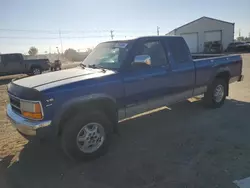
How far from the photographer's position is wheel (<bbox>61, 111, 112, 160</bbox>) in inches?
150

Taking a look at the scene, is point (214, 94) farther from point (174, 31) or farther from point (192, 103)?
point (174, 31)

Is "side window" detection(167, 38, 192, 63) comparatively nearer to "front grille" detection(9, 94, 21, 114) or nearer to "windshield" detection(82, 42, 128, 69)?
"windshield" detection(82, 42, 128, 69)

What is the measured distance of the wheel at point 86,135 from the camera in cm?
381

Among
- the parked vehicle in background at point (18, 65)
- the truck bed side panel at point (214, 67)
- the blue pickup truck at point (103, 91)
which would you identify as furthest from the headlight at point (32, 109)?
the parked vehicle in background at point (18, 65)

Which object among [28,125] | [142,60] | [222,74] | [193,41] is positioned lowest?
[28,125]

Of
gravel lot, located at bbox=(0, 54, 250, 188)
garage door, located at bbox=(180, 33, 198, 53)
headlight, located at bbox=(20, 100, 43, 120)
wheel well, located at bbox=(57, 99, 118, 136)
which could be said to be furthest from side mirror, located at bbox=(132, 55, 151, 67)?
garage door, located at bbox=(180, 33, 198, 53)

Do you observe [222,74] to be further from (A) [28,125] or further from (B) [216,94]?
(A) [28,125]

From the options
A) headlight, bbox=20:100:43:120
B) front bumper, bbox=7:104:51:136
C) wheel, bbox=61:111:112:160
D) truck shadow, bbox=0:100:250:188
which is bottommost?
truck shadow, bbox=0:100:250:188

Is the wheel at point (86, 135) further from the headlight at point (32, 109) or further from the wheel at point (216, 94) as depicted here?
the wheel at point (216, 94)

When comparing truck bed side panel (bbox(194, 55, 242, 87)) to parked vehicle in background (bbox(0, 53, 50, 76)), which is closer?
truck bed side panel (bbox(194, 55, 242, 87))

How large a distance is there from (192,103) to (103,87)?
4.17 meters

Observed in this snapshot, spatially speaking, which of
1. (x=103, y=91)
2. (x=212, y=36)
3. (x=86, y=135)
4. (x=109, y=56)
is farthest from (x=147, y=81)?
(x=212, y=36)

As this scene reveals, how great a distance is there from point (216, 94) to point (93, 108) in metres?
4.00

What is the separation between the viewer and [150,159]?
407cm
